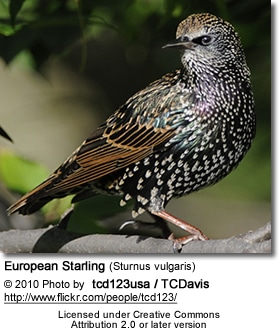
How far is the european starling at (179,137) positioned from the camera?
16.9 feet

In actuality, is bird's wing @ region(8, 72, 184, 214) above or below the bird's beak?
below

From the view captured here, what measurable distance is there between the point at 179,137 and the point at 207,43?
14.6 inches

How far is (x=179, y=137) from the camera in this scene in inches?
203

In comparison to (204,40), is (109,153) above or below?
below

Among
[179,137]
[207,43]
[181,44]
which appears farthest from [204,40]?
[179,137]

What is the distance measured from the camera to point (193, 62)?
16.9 feet

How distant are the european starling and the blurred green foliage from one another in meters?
0.14

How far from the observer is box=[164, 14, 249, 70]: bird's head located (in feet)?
16.5

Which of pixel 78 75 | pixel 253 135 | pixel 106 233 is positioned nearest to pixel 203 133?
pixel 253 135

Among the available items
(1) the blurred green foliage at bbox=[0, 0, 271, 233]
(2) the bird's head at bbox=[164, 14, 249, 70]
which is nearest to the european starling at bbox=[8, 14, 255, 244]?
(2) the bird's head at bbox=[164, 14, 249, 70]

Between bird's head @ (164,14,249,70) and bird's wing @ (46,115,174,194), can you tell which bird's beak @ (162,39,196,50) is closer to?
bird's head @ (164,14,249,70)

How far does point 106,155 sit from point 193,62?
0.52 metres

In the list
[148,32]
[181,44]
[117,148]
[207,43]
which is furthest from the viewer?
[148,32]

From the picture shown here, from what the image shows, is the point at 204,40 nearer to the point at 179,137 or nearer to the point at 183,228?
the point at 179,137
